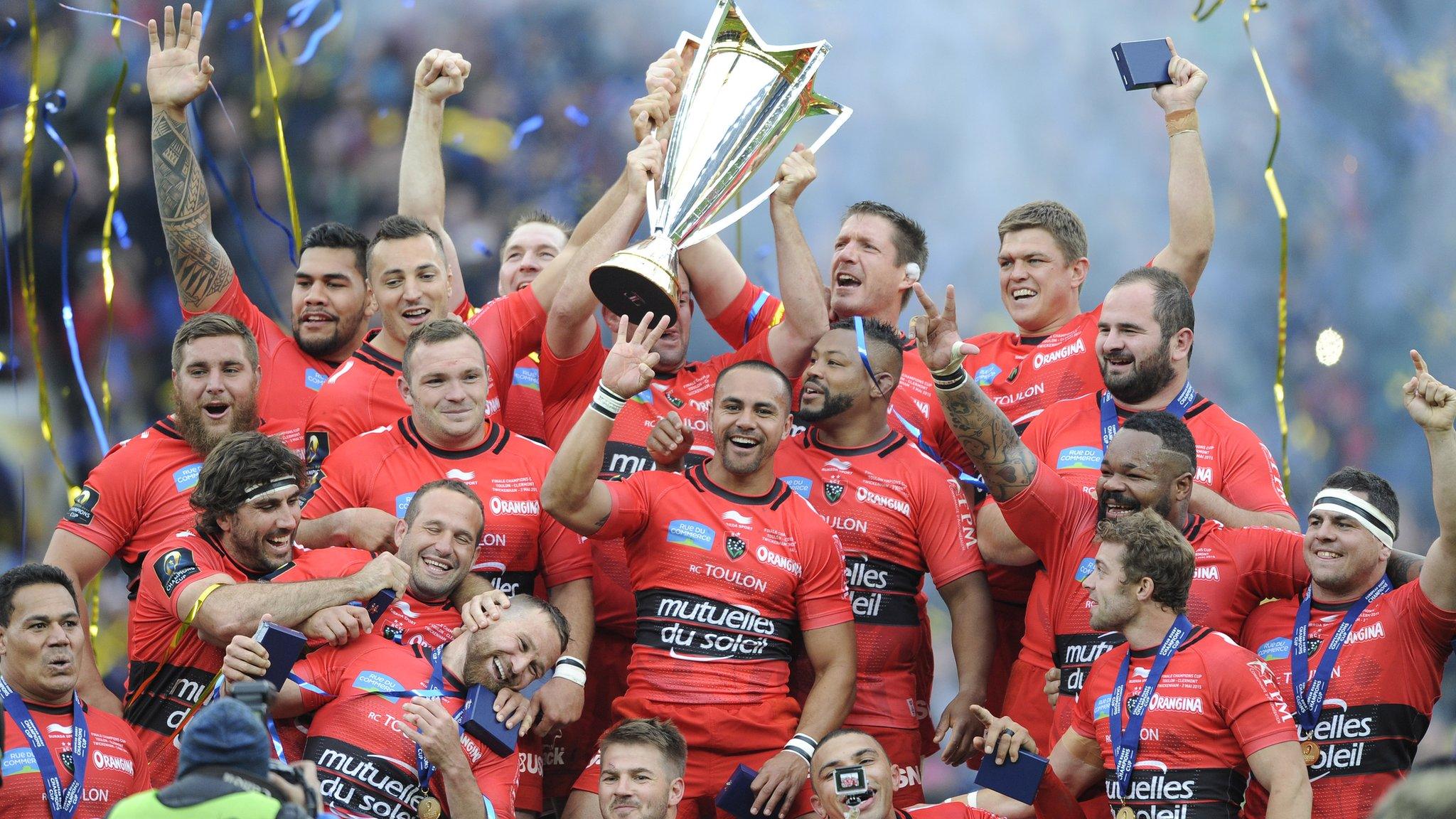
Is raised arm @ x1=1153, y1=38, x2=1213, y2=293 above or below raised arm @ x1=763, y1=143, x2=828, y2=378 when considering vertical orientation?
above

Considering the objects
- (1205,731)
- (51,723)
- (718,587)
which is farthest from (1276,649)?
(51,723)

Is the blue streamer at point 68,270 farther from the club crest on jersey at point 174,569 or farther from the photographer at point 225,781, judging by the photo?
the photographer at point 225,781

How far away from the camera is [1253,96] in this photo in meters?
7.55

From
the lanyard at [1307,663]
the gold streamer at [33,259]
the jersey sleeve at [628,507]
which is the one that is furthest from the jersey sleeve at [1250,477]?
the gold streamer at [33,259]

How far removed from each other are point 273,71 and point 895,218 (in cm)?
338

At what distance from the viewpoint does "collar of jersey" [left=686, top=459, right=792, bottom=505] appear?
175 inches

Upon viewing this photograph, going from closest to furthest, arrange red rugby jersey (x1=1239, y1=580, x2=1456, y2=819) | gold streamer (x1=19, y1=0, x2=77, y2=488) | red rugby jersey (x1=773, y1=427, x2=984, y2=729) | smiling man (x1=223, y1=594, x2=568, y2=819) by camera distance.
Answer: smiling man (x1=223, y1=594, x2=568, y2=819)
red rugby jersey (x1=1239, y1=580, x2=1456, y2=819)
red rugby jersey (x1=773, y1=427, x2=984, y2=729)
gold streamer (x1=19, y1=0, x2=77, y2=488)

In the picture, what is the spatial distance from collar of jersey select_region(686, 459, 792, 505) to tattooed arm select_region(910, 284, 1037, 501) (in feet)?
1.93

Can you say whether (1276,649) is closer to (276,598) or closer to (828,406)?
(828,406)

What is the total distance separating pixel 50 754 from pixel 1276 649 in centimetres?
315

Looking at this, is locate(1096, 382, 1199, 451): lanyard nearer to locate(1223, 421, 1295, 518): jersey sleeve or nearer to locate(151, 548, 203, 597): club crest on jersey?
locate(1223, 421, 1295, 518): jersey sleeve

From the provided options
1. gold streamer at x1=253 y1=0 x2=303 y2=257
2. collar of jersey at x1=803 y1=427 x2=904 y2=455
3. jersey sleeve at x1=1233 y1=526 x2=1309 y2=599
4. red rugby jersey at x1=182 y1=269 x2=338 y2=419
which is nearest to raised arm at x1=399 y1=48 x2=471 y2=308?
red rugby jersey at x1=182 y1=269 x2=338 y2=419

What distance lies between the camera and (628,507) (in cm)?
433

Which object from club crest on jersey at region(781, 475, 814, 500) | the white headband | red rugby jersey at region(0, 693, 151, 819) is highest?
the white headband
